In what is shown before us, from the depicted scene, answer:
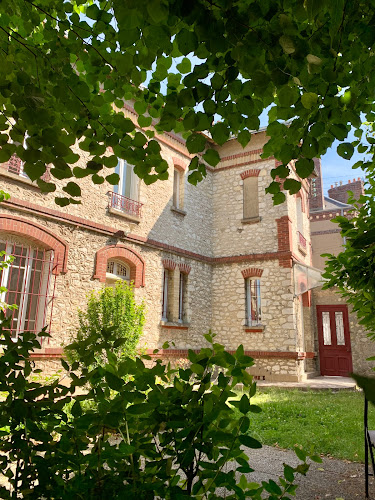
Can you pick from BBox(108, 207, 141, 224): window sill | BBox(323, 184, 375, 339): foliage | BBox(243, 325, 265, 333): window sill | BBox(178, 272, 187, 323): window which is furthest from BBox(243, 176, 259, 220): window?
BBox(323, 184, 375, 339): foliage

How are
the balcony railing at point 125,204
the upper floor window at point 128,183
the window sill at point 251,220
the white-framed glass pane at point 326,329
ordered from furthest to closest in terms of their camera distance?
the white-framed glass pane at point 326,329, the window sill at point 251,220, the upper floor window at point 128,183, the balcony railing at point 125,204

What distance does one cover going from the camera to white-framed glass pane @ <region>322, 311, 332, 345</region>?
45.0ft

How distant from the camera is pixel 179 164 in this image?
12336 mm

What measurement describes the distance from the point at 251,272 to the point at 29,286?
6.88 m

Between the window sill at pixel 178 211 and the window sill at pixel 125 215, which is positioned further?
the window sill at pixel 178 211

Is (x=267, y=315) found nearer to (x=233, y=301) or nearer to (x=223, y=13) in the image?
(x=233, y=301)

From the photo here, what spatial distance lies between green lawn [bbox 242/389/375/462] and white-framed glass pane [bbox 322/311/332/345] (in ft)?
14.9

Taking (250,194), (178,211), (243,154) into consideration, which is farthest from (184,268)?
(243,154)

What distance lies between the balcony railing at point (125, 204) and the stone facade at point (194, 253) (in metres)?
0.16

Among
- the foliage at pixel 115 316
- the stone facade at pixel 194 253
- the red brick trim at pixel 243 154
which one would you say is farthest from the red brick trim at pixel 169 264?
the red brick trim at pixel 243 154

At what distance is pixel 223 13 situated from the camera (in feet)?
3.80

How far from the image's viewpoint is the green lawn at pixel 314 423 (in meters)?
4.95

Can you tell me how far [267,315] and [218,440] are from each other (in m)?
11.0

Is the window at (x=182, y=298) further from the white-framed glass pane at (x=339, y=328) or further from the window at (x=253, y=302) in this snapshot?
the white-framed glass pane at (x=339, y=328)
